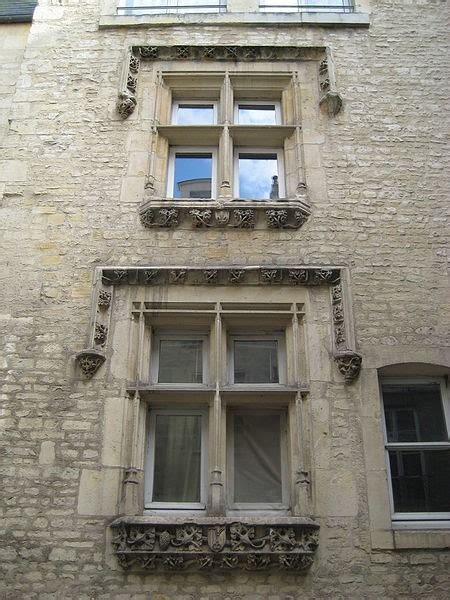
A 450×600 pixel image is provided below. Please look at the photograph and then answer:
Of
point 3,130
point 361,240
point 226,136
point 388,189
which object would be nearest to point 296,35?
point 226,136

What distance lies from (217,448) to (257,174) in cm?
293

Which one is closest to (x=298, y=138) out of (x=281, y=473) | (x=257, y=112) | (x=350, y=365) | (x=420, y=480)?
(x=257, y=112)

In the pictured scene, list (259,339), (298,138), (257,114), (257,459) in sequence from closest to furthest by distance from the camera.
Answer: (257,459)
(259,339)
(298,138)
(257,114)

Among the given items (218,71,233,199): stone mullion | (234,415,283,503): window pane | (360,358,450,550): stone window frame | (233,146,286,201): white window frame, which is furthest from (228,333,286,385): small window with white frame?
(233,146,286,201): white window frame

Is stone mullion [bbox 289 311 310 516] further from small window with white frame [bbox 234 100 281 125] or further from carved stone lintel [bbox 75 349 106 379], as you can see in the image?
small window with white frame [bbox 234 100 281 125]

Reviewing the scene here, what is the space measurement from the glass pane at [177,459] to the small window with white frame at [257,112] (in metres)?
3.27

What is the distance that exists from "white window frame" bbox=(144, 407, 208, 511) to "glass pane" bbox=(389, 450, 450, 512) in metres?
1.47

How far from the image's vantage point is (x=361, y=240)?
6176 millimetres

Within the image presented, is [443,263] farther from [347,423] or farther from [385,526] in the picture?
[385,526]

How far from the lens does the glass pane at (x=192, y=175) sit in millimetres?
6707

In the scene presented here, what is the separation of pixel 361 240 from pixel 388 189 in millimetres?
657

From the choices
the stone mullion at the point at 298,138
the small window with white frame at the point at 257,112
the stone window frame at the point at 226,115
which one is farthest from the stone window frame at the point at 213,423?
the small window with white frame at the point at 257,112

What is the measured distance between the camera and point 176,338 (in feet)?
19.5

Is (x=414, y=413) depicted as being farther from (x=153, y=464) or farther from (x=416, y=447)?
(x=153, y=464)
